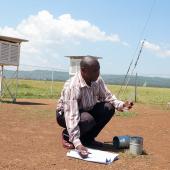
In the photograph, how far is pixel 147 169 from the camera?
565cm

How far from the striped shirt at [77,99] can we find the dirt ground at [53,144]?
1.34 ft

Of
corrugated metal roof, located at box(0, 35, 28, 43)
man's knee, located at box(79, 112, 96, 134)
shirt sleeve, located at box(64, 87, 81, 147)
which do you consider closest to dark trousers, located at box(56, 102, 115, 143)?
man's knee, located at box(79, 112, 96, 134)

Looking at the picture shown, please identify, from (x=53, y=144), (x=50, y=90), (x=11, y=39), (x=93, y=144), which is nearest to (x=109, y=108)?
(x=93, y=144)

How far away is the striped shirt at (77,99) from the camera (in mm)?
6129

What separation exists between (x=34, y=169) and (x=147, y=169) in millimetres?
1387

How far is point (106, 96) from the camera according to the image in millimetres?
6785

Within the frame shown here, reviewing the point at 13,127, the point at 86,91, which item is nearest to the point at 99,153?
the point at 86,91

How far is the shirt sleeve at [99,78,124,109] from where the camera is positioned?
666 cm

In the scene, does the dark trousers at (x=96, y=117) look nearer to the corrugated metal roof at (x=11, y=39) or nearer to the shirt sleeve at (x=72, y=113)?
the shirt sleeve at (x=72, y=113)

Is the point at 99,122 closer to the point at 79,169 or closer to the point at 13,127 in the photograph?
the point at 79,169

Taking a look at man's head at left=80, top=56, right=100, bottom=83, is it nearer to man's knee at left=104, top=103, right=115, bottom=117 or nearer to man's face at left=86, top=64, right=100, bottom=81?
man's face at left=86, top=64, right=100, bottom=81

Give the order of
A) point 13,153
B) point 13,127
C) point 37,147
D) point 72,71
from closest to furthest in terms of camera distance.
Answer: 1. point 13,153
2. point 37,147
3. point 13,127
4. point 72,71

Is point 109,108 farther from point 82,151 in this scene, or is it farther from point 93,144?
point 82,151

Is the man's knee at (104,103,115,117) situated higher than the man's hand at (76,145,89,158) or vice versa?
the man's knee at (104,103,115,117)
